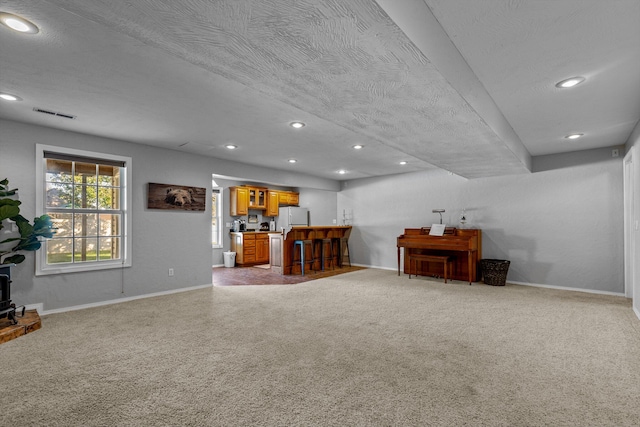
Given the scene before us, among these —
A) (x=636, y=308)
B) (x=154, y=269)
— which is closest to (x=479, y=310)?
(x=636, y=308)

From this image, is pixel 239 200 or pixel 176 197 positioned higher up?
pixel 239 200

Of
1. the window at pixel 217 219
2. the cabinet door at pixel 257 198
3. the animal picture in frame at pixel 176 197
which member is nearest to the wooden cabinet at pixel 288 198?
the cabinet door at pixel 257 198

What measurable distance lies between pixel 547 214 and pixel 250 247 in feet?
21.6

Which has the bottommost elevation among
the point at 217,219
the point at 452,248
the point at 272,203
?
the point at 452,248

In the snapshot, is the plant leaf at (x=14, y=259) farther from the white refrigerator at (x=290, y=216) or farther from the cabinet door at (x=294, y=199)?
the cabinet door at (x=294, y=199)

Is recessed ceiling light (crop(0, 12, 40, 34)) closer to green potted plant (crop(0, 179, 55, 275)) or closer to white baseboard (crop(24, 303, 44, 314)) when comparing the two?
green potted plant (crop(0, 179, 55, 275))

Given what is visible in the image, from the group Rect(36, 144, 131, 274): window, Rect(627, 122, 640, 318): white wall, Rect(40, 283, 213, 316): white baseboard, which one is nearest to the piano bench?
Rect(627, 122, 640, 318): white wall

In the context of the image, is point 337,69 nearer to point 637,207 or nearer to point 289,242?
point 637,207

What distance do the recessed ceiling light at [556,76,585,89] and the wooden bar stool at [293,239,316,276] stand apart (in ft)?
16.7

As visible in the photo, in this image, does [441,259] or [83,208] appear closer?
[83,208]

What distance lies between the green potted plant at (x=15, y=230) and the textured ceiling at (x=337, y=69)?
0.95 metres

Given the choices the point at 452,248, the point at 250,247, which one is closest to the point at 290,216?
the point at 250,247

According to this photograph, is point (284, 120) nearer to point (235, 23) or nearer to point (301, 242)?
point (235, 23)

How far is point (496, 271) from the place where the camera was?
543 centimetres
